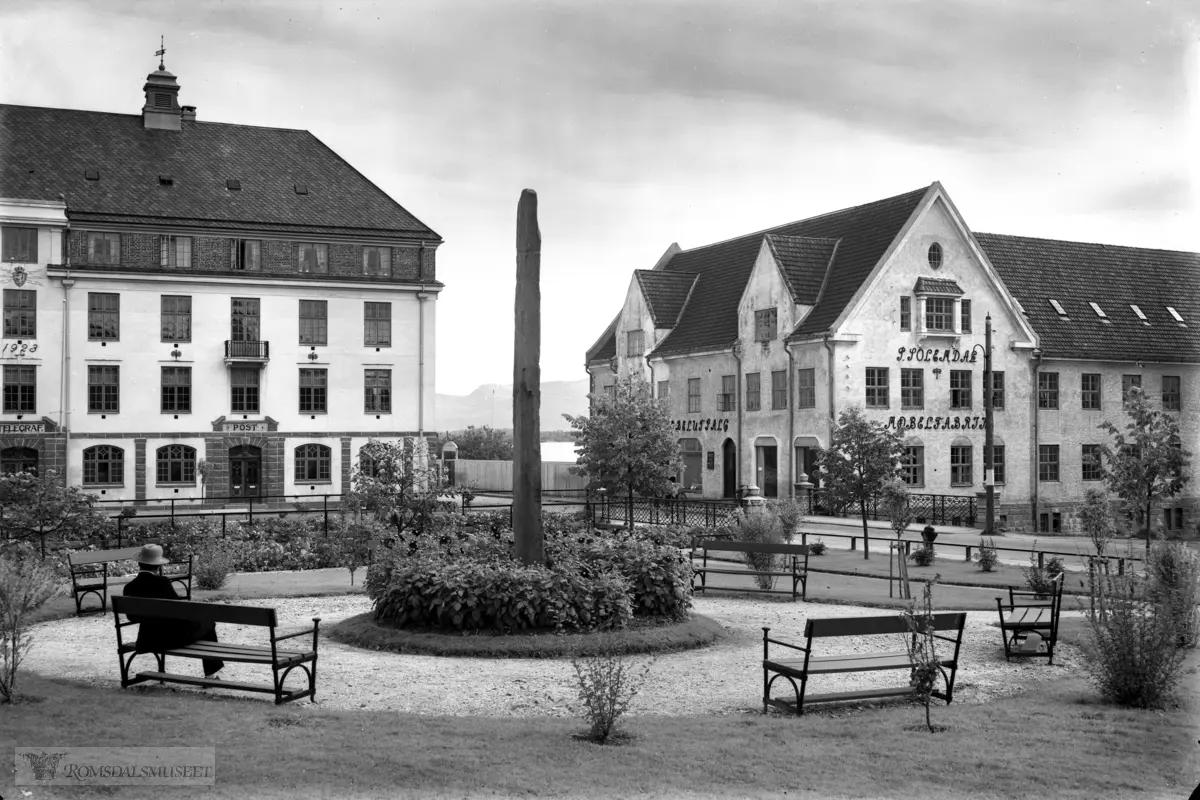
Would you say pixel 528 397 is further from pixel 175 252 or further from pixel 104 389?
pixel 175 252

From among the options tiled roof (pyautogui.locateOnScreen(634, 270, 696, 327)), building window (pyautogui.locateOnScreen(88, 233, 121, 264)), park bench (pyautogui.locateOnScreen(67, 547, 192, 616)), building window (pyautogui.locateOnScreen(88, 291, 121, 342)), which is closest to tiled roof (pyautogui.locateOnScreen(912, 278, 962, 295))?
tiled roof (pyautogui.locateOnScreen(634, 270, 696, 327))

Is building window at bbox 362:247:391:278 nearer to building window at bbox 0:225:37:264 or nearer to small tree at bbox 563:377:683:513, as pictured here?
building window at bbox 0:225:37:264

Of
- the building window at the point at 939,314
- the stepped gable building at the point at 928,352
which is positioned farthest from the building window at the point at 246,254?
the building window at the point at 939,314

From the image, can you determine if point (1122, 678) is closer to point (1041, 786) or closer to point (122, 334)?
point (1041, 786)

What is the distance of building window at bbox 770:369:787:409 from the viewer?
47.4 metres

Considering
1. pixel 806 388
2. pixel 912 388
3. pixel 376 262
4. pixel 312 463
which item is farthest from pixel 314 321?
pixel 912 388

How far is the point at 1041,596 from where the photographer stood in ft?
57.3

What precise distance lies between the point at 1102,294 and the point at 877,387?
15.5 metres

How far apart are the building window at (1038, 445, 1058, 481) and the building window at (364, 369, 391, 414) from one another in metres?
29.8

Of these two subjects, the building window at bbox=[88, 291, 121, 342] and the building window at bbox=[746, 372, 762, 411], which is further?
the building window at bbox=[88, 291, 121, 342]

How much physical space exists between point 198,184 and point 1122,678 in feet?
168

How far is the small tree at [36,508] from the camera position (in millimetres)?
23375

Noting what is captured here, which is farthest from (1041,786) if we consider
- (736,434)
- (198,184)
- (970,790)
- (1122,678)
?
(198,184)

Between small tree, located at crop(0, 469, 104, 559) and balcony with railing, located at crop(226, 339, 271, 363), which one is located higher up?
balcony with railing, located at crop(226, 339, 271, 363)
